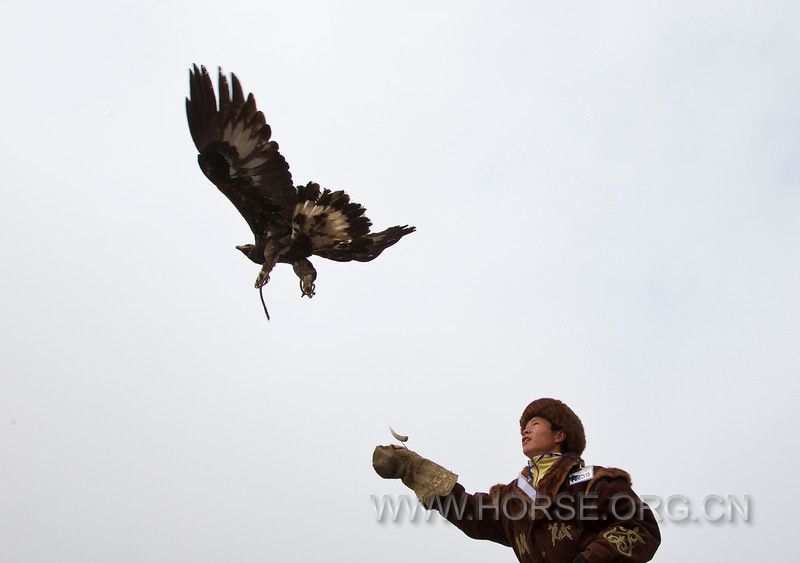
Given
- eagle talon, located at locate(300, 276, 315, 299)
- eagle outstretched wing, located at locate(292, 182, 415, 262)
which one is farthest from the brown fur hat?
eagle outstretched wing, located at locate(292, 182, 415, 262)

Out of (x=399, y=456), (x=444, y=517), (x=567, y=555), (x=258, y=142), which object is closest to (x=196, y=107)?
(x=258, y=142)

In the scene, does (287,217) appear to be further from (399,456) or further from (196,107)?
(399,456)

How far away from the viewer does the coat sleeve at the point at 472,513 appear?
15.9 ft

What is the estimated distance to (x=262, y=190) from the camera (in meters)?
6.41

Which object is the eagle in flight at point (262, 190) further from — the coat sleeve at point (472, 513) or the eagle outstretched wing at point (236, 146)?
the coat sleeve at point (472, 513)

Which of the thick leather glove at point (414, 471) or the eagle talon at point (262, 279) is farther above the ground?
the eagle talon at point (262, 279)

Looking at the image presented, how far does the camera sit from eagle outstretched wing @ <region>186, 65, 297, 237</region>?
6285 mm

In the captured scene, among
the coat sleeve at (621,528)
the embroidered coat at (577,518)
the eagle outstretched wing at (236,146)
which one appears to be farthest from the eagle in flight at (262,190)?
the coat sleeve at (621,528)

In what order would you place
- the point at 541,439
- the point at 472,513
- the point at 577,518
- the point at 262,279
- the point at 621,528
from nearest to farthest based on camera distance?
the point at 621,528
the point at 577,518
the point at 541,439
the point at 472,513
the point at 262,279

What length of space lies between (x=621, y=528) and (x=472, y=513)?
99cm

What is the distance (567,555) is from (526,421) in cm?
86

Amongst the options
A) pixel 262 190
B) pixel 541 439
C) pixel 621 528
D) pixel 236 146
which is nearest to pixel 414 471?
pixel 541 439

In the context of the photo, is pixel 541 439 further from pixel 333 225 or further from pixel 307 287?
pixel 333 225

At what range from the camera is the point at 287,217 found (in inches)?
256
